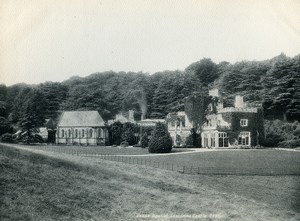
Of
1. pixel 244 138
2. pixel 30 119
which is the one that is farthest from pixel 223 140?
pixel 30 119

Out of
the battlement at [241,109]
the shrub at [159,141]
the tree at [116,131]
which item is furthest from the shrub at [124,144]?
the battlement at [241,109]

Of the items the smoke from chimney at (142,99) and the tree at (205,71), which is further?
the smoke from chimney at (142,99)

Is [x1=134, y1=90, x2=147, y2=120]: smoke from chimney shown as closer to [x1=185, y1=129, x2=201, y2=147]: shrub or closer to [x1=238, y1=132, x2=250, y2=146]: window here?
[x1=185, y1=129, x2=201, y2=147]: shrub

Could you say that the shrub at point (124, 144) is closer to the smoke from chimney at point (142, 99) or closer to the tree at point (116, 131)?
the tree at point (116, 131)

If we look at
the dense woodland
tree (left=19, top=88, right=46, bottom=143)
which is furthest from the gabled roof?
tree (left=19, top=88, right=46, bottom=143)

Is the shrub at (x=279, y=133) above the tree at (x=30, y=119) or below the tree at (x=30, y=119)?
below
